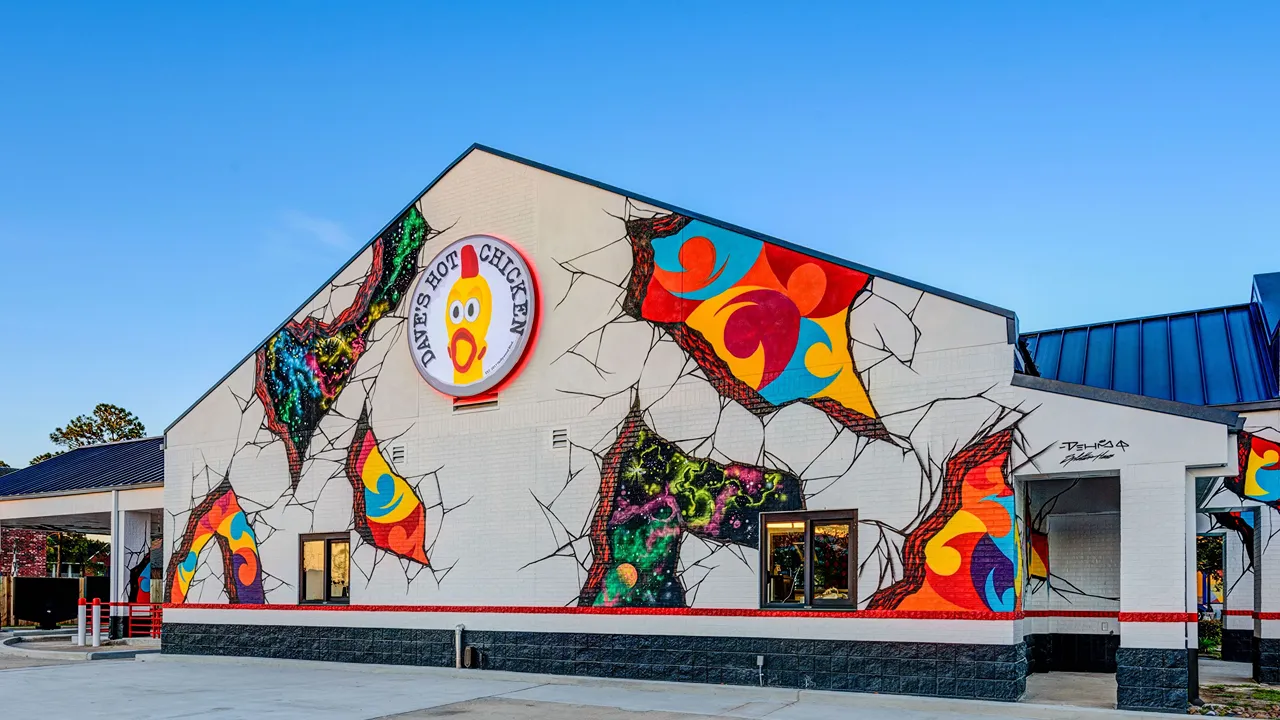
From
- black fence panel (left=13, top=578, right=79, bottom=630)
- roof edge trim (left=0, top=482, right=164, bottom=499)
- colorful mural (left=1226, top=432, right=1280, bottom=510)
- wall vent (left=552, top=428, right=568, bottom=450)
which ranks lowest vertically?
black fence panel (left=13, top=578, right=79, bottom=630)

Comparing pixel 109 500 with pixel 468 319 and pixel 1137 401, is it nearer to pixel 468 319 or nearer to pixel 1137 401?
pixel 468 319

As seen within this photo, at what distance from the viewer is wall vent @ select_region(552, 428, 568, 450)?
1789cm

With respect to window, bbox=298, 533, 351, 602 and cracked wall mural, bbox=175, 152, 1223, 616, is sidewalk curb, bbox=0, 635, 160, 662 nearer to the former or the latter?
cracked wall mural, bbox=175, 152, 1223, 616

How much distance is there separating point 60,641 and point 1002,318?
23885 mm

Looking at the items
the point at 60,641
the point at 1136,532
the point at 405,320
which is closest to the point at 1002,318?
the point at 1136,532

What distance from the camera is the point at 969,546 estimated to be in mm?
14117

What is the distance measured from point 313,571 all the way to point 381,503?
2.14 meters

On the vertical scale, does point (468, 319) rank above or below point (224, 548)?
above

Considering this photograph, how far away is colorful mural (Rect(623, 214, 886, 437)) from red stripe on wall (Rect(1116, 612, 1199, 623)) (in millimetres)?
3767

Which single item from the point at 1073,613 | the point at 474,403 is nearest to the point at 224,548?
the point at 474,403

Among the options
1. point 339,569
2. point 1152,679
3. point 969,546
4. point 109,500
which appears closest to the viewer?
point 1152,679

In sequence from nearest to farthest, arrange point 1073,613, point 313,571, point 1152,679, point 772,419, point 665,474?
point 1152,679, point 772,419, point 665,474, point 1073,613, point 313,571

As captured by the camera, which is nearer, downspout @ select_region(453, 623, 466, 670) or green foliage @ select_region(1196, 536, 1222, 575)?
downspout @ select_region(453, 623, 466, 670)

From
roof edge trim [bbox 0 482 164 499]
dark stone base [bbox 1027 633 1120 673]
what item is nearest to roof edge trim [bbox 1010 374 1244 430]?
dark stone base [bbox 1027 633 1120 673]
